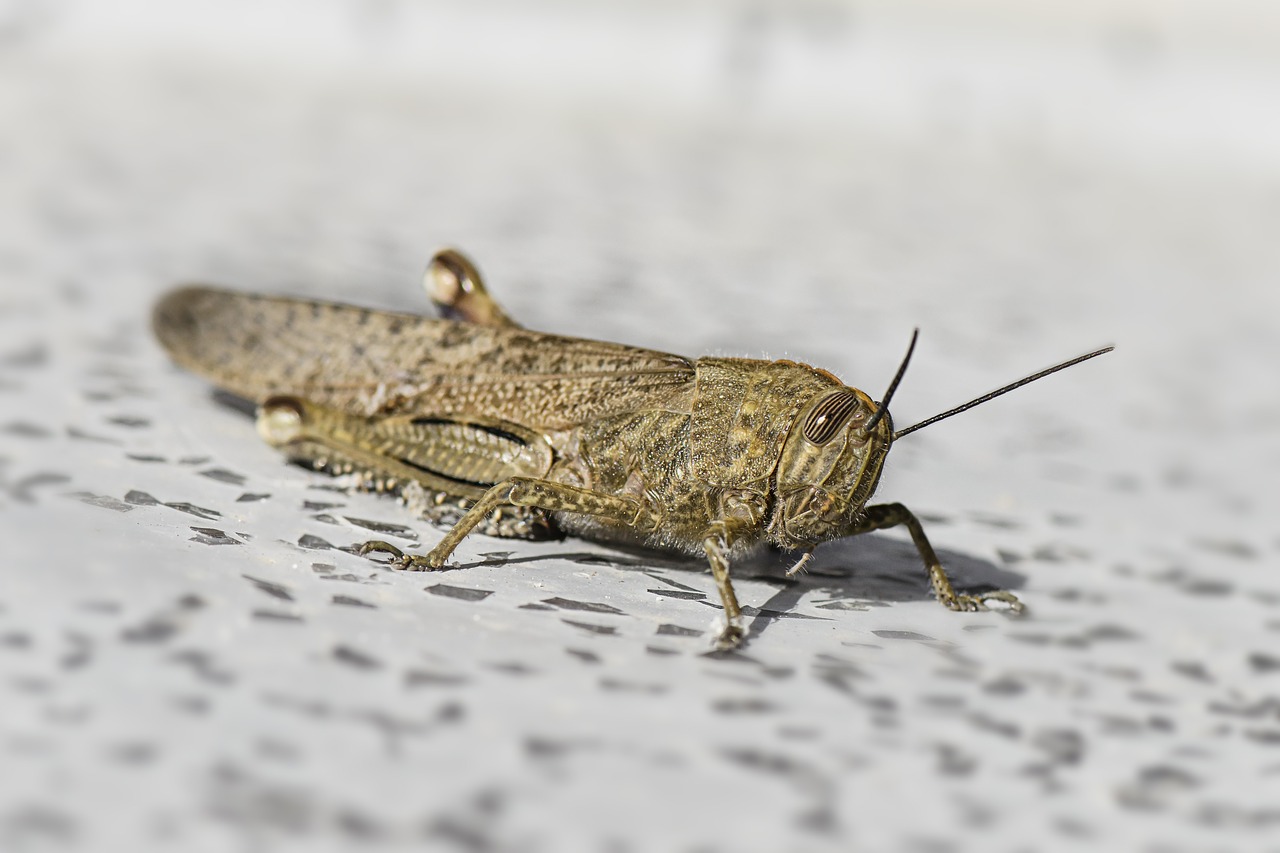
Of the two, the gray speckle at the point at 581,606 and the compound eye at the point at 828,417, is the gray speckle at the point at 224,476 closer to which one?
the gray speckle at the point at 581,606

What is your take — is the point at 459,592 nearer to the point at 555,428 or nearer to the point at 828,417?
the point at 555,428

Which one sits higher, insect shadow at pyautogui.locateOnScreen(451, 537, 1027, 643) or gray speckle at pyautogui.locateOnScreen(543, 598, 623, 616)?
insect shadow at pyautogui.locateOnScreen(451, 537, 1027, 643)

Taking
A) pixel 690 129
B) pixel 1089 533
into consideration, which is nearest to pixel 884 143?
pixel 690 129

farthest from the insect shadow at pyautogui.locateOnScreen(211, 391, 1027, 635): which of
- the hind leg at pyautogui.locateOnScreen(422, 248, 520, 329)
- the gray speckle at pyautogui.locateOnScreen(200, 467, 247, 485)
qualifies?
the hind leg at pyautogui.locateOnScreen(422, 248, 520, 329)

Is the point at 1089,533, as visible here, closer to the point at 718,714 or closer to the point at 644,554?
the point at 644,554

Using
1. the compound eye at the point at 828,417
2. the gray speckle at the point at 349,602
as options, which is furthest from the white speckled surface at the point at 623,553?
the compound eye at the point at 828,417

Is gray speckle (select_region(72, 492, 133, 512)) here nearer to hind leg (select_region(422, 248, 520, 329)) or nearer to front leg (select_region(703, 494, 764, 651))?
hind leg (select_region(422, 248, 520, 329))

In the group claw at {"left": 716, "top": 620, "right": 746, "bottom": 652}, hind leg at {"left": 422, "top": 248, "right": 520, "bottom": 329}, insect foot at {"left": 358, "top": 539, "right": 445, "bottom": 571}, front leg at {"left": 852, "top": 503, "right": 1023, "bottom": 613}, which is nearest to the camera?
claw at {"left": 716, "top": 620, "right": 746, "bottom": 652}
